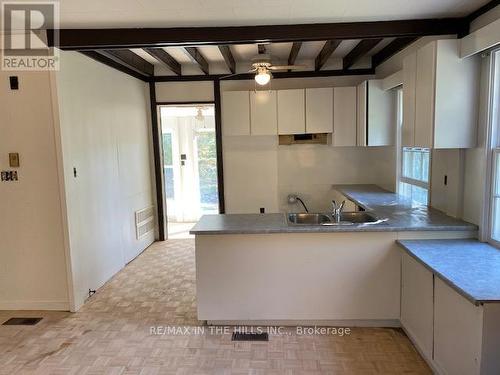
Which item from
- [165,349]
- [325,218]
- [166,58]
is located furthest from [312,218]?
[166,58]

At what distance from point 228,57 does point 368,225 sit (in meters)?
2.67

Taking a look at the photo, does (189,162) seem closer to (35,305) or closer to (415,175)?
(35,305)

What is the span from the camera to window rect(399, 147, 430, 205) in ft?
11.5

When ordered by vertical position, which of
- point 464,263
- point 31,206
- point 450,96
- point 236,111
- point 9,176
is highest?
point 236,111

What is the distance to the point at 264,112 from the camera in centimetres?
464

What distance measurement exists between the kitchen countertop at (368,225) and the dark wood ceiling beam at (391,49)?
1.64m

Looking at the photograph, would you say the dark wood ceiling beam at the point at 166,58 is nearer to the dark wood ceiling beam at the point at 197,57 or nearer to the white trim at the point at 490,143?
the dark wood ceiling beam at the point at 197,57

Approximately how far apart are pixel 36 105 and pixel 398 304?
3.40 metres

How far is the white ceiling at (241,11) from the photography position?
235 centimetres

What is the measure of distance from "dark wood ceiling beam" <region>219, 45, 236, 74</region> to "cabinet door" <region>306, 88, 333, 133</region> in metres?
1.05

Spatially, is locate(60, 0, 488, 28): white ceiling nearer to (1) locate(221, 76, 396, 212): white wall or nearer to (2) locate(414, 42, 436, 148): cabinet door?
(2) locate(414, 42, 436, 148): cabinet door

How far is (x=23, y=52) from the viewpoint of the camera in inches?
116

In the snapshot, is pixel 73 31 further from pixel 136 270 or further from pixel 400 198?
pixel 400 198

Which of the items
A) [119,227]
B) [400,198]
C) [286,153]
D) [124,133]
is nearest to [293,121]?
[286,153]
